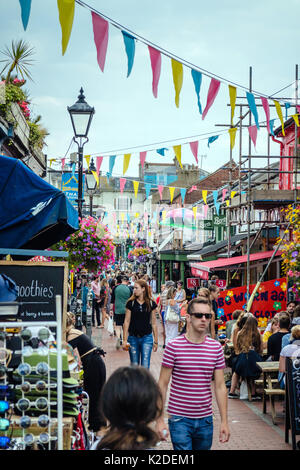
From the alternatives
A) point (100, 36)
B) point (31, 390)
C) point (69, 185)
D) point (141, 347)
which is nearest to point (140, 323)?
point (141, 347)

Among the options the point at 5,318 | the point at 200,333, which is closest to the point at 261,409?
the point at 200,333

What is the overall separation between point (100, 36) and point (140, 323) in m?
4.46

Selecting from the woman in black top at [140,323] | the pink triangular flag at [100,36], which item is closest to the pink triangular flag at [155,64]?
the pink triangular flag at [100,36]

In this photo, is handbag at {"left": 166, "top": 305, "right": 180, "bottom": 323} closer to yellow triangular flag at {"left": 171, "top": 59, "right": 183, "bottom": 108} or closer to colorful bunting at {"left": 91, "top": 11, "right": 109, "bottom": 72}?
yellow triangular flag at {"left": 171, "top": 59, "right": 183, "bottom": 108}

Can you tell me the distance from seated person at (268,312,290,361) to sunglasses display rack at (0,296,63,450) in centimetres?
663

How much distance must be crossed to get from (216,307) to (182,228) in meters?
22.4

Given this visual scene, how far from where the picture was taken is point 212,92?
381 inches

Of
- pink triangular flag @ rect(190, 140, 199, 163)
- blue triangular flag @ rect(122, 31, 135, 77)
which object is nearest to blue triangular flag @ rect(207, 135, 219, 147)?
pink triangular flag @ rect(190, 140, 199, 163)

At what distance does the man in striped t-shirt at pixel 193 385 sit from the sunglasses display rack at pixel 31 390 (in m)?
1.26

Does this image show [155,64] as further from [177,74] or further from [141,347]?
[141,347]

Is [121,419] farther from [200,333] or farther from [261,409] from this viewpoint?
[261,409]
